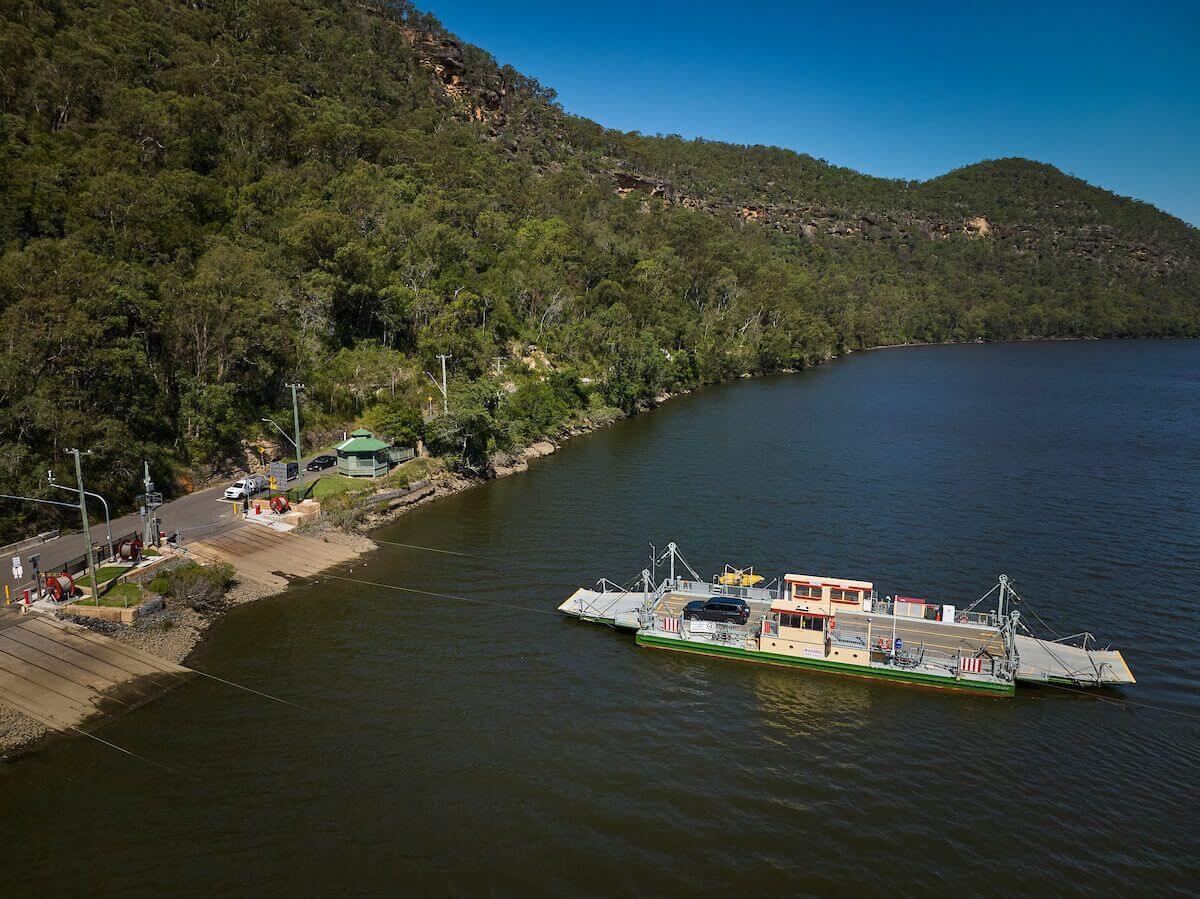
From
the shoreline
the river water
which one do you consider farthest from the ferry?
the shoreline

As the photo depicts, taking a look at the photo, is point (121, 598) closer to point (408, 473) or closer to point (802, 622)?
point (408, 473)

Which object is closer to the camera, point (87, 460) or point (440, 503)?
point (87, 460)

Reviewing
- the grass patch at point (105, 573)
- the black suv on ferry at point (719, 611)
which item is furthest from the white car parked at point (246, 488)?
the black suv on ferry at point (719, 611)

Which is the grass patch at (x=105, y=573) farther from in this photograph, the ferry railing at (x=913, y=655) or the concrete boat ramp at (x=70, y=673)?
the ferry railing at (x=913, y=655)

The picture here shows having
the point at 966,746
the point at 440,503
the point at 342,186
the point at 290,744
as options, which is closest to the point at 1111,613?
the point at 966,746

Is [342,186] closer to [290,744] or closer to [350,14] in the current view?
[290,744]

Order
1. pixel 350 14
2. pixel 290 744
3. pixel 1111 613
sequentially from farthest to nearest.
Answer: pixel 350 14 → pixel 1111 613 → pixel 290 744

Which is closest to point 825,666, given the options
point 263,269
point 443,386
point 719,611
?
point 719,611
